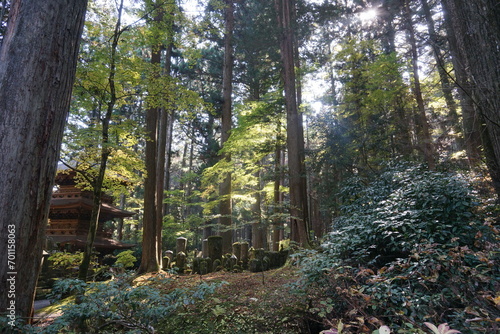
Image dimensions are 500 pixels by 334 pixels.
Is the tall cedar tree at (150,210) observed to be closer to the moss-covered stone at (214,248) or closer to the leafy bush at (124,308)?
the moss-covered stone at (214,248)

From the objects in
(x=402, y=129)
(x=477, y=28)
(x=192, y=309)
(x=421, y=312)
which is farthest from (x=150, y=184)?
(x=402, y=129)

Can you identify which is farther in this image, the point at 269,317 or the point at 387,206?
the point at 387,206

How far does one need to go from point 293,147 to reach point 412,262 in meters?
7.32

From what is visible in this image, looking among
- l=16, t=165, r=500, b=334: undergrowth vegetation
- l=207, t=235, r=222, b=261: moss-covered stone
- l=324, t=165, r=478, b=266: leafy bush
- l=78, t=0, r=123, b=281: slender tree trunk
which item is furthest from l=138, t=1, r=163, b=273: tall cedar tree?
l=324, t=165, r=478, b=266: leafy bush

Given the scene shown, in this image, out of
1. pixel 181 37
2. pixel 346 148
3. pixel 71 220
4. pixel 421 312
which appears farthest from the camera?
pixel 71 220

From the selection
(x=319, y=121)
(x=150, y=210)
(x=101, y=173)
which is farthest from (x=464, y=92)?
(x=150, y=210)

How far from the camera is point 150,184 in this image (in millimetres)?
9945

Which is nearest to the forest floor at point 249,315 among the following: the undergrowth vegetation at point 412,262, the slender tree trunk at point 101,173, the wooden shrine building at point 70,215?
the undergrowth vegetation at point 412,262

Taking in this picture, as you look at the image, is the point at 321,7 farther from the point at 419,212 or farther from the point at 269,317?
the point at 269,317

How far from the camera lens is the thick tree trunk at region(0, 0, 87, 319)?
230 cm

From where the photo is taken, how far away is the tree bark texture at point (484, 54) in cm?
400

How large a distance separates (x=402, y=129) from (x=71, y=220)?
18.5 metres

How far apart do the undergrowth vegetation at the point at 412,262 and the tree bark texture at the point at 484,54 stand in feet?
3.94

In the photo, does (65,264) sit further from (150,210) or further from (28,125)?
(28,125)
